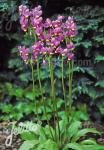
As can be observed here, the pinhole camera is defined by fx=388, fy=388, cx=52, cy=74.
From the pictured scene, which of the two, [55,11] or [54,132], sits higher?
[55,11]

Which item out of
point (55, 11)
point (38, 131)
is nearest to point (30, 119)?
point (38, 131)

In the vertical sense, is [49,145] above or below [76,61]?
below

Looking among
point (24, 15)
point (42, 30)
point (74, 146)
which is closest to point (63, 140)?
point (74, 146)

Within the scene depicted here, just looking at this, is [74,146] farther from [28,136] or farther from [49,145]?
[28,136]

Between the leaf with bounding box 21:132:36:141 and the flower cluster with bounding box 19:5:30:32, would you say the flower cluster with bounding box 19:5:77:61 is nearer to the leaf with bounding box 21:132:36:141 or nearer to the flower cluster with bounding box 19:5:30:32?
the flower cluster with bounding box 19:5:30:32

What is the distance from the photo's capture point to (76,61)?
5.62 metres

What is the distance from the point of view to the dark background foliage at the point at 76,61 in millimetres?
5395

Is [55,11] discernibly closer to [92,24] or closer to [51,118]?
[92,24]

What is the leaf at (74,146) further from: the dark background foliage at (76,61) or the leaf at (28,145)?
the dark background foliage at (76,61)

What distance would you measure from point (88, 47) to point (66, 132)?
1.51 meters

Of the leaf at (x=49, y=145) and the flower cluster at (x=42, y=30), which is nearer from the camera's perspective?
the flower cluster at (x=42, y=30)

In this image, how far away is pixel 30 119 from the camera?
19.2 ft

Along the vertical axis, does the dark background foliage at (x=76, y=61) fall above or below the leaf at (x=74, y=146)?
above

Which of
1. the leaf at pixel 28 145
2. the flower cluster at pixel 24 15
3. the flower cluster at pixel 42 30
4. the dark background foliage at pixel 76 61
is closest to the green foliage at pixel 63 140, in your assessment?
the leaf at pixel 28 145
